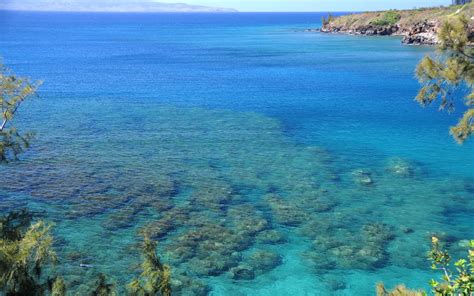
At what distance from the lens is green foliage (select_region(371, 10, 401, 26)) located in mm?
151625

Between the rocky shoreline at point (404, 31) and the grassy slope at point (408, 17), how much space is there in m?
1.37

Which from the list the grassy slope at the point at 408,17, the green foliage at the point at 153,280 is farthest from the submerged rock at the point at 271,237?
the grassy slope at the point at 408,17

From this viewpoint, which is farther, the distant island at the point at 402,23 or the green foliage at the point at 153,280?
the distant island at the point at 402,23

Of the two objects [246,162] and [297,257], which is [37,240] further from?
[246,162]

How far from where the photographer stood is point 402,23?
148250 mm

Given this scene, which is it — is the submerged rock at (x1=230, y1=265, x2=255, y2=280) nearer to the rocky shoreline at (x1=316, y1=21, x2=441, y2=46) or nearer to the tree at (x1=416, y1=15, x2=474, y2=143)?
the tree at (x1=416, y1=15, x2=474, y2=143)

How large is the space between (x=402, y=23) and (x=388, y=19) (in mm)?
6087

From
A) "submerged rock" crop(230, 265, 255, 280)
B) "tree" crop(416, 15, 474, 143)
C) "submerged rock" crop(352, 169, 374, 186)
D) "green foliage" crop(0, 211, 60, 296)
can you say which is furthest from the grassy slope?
"green foliage" crop(0, 211, 60, 296)

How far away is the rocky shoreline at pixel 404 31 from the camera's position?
120438 millimetres

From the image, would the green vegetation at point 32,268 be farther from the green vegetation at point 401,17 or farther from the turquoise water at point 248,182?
the green vegetation at point 401,17

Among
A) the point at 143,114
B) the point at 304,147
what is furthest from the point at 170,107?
the point at 304,147

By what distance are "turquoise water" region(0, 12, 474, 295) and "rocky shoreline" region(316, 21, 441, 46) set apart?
50704mm

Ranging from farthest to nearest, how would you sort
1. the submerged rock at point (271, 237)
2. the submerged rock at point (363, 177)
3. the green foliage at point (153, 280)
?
the submerged rock at point (363, 177) → the submerged rock at point (271, 237) → the green foliage at point (153, 280)

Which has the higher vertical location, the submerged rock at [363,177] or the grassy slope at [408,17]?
the grassy slope at [408,17]
